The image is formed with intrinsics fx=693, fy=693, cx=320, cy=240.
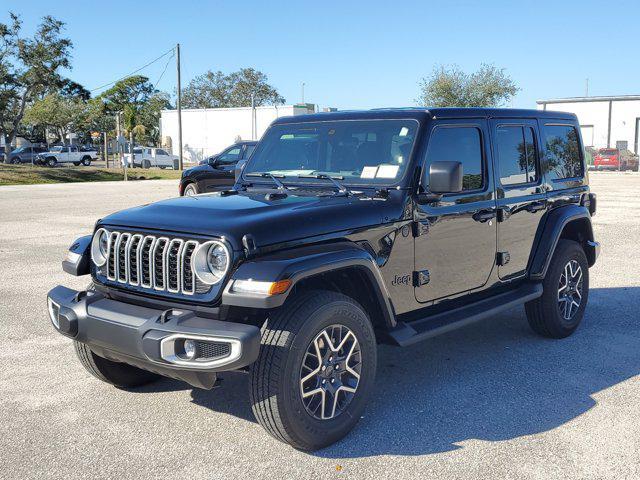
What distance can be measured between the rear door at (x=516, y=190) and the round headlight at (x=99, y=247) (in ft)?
9.29

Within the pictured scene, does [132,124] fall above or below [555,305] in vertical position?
above

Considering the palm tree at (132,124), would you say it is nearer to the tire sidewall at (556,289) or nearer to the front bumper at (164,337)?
the tire sidewall at (556,289)

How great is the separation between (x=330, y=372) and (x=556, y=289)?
2715mm

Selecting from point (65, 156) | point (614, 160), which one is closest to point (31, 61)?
point (65, 156)

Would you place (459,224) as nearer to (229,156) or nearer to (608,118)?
(229,156)

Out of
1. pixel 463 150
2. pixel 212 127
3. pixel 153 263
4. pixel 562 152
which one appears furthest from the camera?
pixel 212 127

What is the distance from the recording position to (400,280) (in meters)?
4.35

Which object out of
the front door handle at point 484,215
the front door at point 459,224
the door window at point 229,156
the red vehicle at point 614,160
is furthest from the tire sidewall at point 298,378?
the red vehicle at point 614,160

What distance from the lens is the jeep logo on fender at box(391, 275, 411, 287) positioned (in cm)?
430

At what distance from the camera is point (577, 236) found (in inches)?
247

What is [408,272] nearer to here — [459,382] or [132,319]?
[459,382]

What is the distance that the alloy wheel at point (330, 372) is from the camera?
3.74 meters

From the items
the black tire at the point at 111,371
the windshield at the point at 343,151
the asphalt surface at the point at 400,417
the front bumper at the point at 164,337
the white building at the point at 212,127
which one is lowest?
the asphalt surface at the point at 400,417

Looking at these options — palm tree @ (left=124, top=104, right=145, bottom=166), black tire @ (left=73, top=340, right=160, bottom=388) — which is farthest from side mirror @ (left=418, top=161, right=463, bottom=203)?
palm tree @ (left=124, top=104, right=145, bottom=166)
